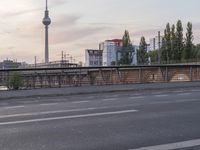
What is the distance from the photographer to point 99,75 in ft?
88.0

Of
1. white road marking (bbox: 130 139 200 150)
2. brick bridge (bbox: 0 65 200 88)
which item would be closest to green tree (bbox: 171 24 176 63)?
brick bridge (bbox: 0 65 200 88)

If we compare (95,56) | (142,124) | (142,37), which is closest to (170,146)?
(142,124)

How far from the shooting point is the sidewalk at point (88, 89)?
21712 millimetres

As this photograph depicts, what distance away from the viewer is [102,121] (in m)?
12.0

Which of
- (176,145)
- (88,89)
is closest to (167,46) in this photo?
(88,89)

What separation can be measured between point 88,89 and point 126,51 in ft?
406

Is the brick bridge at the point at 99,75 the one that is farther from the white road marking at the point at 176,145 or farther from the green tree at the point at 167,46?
the green tree at the point at 167,46

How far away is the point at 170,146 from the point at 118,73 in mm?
18199

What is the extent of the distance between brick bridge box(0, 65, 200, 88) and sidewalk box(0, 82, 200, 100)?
3.85ft

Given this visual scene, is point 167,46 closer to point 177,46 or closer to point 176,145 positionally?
point 177,46

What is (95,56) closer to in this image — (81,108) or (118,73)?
(118,73)

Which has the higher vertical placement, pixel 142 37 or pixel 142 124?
pixel 142 37

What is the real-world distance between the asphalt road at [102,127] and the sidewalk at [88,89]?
6.42 m

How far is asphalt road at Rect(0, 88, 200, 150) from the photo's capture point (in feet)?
30.2
